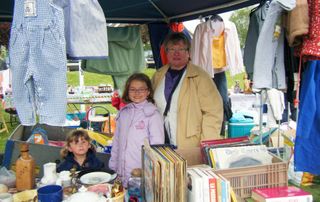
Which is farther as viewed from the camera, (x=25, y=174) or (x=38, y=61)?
(x=25, y=174)

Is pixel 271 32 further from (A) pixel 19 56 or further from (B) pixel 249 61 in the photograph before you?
(A) pixel 19 56

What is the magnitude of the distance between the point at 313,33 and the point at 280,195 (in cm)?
76

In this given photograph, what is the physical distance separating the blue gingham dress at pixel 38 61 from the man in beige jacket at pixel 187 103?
3.95 ft

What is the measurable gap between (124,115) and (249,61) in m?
1.15

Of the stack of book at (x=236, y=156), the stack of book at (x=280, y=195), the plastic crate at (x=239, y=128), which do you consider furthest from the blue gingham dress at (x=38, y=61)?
the plastic crate at (x=239, y=128)

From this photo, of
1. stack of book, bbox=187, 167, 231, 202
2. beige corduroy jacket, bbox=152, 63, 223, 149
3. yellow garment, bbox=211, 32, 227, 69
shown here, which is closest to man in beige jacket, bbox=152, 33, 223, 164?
beige corduroy jacket, bbox=152, 63, 223, 149

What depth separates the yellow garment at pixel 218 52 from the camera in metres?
4.29

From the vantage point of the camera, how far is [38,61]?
1.36 m

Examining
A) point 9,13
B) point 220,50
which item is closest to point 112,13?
point 9,13

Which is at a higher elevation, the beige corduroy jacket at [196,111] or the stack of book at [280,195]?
the beige corduroy jacket at [196,111]

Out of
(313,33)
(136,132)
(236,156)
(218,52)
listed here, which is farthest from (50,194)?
(218,52)

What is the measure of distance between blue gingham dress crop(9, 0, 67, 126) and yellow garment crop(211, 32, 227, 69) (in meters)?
3.12

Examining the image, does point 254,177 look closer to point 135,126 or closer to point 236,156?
point 236,156

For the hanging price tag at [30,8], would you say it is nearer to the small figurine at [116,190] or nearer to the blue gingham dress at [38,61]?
the blue gingham dress at [38,61]
